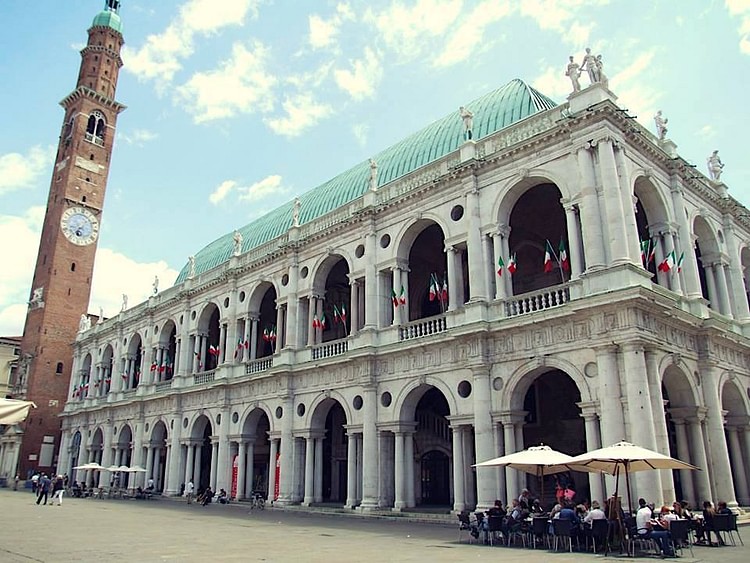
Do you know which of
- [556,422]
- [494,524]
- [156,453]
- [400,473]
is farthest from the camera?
[156,453]

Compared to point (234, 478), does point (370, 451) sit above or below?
above

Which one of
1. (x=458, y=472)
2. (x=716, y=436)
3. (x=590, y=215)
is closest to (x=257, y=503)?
(x=458, y=472)

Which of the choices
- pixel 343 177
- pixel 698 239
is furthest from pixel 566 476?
pixel 343 177

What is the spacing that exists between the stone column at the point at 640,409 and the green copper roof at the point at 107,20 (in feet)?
210

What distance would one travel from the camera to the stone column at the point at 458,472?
71.9 feet

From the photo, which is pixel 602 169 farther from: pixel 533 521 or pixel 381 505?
pixel 381 505

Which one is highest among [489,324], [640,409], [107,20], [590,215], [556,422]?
[107,20]

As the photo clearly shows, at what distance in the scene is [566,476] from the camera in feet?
79.2

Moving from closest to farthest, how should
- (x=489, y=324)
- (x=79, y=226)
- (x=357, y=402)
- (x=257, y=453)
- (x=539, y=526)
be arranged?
1. (x=539, y=526)
2. (x=489, y=324)
3. (x=357, y=402)
4. (x=257, y=453)
5. (x=79, y=226)

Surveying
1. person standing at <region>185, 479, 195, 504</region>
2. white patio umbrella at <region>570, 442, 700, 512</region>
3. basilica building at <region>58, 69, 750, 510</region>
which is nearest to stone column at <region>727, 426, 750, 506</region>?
basilica building at <region>58, 69, 750, 510</region>

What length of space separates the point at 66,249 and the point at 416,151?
1570 inches

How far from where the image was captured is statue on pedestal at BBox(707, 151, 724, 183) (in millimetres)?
28281

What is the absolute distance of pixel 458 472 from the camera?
73.2ft

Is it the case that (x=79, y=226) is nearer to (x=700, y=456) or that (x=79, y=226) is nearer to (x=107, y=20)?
(x=107, y=20)
